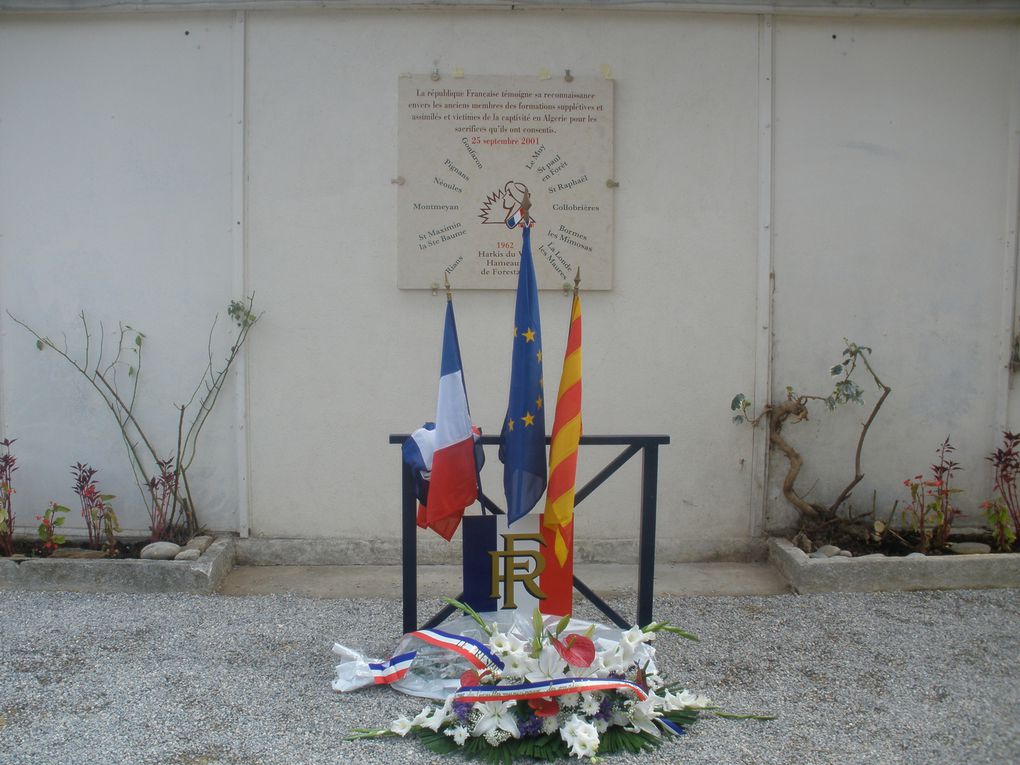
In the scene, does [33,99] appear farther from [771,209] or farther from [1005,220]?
[1005,220]

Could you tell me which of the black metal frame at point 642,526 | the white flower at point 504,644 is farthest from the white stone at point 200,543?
the white flower at point 504,644

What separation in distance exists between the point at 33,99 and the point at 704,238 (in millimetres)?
3608

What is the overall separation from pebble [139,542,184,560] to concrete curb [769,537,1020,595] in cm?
312

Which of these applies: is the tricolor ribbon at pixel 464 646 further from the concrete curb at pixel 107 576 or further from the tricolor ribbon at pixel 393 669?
the concrete curb at pixel 107 576

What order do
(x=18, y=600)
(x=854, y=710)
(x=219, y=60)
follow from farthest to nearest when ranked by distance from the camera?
(x=219, y=60), (x=18, y=600), (x=854, y=710)

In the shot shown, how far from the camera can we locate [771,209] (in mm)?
4934

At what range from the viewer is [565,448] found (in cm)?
338

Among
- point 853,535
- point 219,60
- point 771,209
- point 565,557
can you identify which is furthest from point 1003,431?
point 219,60

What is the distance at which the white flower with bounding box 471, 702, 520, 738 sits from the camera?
297cm

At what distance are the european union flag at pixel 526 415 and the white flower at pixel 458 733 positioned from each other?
2.47 feet

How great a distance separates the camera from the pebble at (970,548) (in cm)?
476

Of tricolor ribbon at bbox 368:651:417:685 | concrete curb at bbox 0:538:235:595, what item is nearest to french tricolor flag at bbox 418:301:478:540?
tricolor ribbon at bbox 368:651:417:685

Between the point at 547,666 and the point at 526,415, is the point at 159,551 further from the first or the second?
the point at 547,666

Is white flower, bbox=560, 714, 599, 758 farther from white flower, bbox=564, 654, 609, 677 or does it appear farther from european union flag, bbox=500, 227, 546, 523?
european union flag, bbox=500, 227, 546, 523
